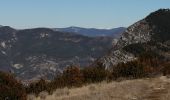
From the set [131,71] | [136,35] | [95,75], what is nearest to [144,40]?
[136,35]

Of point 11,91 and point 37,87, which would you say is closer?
point 11,91

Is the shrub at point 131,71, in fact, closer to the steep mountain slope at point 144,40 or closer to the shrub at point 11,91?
the shrub at point 11,91

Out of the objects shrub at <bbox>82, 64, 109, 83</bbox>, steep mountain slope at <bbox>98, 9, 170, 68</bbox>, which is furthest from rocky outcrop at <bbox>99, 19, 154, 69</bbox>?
shrub at <bbox>82, 64, 109, 83</bbox>

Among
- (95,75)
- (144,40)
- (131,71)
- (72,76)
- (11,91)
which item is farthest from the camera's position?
(144,40)

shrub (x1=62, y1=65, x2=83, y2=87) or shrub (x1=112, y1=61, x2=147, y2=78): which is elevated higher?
shrub (x1=112, y1=61, x2=147, y2=78)

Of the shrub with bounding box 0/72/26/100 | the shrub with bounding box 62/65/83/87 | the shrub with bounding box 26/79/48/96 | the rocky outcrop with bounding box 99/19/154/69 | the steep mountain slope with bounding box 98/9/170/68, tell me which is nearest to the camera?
the shrub with bounding box 0/72/26/100

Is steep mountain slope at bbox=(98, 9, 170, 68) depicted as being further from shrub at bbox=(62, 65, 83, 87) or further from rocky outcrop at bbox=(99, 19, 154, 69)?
shrub at bbox=(62, 65, 83, 87)

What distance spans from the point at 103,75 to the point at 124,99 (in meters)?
14.8

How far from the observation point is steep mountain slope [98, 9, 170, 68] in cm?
6138

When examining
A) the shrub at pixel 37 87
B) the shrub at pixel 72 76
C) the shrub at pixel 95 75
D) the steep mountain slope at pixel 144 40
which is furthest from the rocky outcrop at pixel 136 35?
the shrub at pixel 37 87

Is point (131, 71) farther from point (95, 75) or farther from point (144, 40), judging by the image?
point (144, 40)

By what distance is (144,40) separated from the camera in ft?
263

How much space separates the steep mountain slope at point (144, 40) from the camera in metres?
61.4

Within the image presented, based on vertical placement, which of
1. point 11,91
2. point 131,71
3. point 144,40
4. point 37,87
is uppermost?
point 11,91
